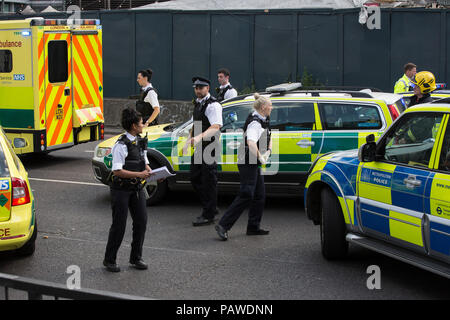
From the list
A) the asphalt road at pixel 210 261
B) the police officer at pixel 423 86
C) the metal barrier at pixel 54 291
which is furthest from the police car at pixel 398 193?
the metal barrier at pixel 54 291

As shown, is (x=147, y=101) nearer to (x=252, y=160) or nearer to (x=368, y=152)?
(x=252, y=160)

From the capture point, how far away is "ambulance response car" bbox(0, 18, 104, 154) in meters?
13.2

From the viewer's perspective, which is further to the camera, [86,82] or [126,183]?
[86,82]

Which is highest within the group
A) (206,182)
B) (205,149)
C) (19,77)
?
(19,77)

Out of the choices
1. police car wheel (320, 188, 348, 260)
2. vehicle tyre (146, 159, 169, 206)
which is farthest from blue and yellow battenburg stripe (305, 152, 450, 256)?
vehicle tyre (146, 159, 169, 206)

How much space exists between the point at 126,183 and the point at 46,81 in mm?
7053

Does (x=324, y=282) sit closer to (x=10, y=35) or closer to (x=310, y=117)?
(x=310, y=117)

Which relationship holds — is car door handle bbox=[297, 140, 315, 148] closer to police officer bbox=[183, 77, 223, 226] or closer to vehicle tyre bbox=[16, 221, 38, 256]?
police officer bbox=[183, 77, 223, 226]

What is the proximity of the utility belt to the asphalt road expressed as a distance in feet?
2.79

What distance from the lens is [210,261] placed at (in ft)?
25.2

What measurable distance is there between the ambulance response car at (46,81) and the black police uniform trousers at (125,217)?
6674mm

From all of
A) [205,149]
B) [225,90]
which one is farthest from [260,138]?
[225,90]
